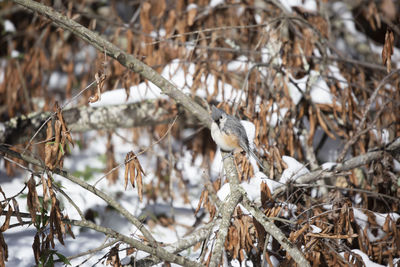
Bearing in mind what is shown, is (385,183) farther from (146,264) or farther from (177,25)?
(177,25)

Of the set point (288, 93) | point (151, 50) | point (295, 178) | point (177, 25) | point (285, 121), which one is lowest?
point (295, 178)

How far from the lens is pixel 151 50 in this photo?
2580mm

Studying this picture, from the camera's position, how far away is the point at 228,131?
65.6 inches

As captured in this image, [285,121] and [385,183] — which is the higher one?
[285,121]

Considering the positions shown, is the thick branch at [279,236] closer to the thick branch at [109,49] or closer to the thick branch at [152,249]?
the thick branch at [152,249]

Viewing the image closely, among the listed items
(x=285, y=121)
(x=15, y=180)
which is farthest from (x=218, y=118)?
(x=15, y=180)

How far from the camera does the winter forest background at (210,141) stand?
1423 millimetres

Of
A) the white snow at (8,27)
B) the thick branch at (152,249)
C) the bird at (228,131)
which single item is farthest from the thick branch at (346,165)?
the white snow at (8,27)

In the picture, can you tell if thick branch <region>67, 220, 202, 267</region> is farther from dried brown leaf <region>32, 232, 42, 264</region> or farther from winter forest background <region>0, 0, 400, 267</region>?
dried brown leaf <region>32, 232, 42, 264</region>

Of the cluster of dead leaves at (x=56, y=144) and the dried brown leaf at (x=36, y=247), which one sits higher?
the cluster of dead leaves at (x=56, y=144)

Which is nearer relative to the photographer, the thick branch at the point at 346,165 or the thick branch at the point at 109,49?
the thick branch at the point at 109,49

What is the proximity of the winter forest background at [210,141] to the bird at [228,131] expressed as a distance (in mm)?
99

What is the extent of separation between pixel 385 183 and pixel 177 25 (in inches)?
67.4

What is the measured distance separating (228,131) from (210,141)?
1379 millimetres
